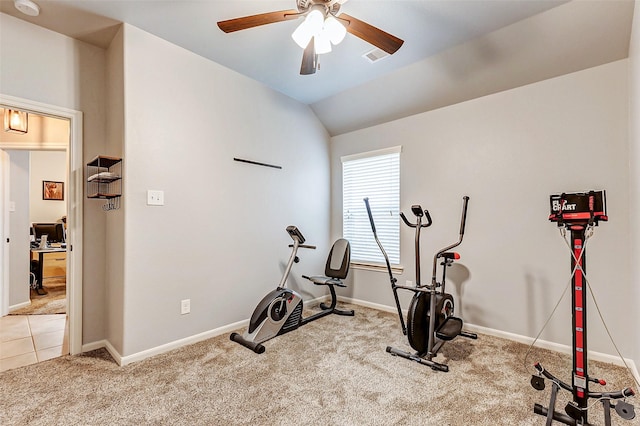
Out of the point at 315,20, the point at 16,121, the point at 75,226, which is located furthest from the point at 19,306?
the point at 315,20

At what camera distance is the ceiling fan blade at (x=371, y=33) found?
1.81 m

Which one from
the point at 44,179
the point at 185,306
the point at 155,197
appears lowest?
the point at 185,306

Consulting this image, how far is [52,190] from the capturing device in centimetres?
670

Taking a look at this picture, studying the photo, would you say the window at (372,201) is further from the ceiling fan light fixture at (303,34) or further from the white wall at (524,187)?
the ceiling fan light fixture at (303,34)

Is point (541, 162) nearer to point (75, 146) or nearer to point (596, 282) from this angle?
point (596, 282)

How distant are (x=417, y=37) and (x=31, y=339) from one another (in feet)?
15.1

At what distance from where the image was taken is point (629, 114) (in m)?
2.34

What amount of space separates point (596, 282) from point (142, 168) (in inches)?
155

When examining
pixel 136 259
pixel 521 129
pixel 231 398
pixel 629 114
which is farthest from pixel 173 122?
pixel 629 114

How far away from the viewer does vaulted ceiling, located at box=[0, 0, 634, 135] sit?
222 centimetres

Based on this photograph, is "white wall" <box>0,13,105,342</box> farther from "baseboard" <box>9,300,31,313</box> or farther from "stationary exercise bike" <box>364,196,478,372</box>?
"stationary exercise bike" <box>364,196,478,372</box>

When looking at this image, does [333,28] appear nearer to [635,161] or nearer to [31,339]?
[635,161]

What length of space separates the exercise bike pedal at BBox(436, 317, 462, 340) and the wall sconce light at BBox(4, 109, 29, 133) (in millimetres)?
4943

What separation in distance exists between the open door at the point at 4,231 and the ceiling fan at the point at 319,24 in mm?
4026
